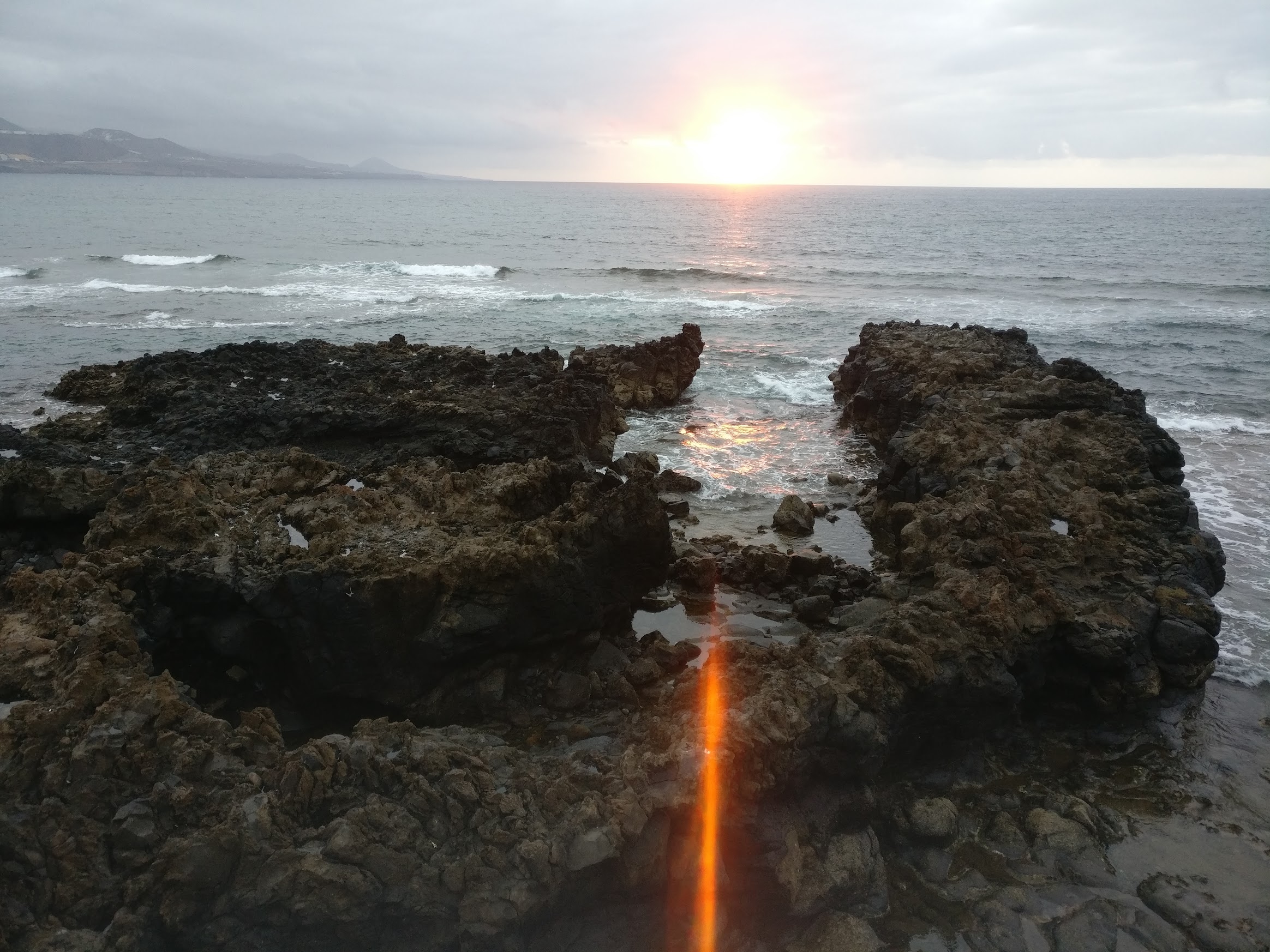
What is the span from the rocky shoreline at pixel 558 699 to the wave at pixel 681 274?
4496 centimetres

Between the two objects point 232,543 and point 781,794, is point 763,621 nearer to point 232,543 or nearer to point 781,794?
point 781,794

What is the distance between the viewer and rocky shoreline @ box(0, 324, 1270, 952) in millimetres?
6691

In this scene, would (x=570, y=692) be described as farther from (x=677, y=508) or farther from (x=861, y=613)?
(x=677, y=508)

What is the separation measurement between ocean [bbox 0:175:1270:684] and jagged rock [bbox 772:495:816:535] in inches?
18.7

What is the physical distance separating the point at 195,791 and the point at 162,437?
12.0 meters

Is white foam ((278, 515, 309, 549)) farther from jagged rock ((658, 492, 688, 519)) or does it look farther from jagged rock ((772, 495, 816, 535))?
jagged rock ((772, 495, 816, 535))

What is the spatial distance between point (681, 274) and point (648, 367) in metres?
36.4

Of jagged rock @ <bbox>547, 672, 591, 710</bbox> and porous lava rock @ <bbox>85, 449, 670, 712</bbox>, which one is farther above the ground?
porous lava rock @ <bbox>85, 449, 670, 712</bbox>

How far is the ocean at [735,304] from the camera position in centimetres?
2153

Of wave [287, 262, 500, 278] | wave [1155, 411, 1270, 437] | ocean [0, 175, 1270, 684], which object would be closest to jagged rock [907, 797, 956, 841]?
ocean [0, 175, 1270, 684]

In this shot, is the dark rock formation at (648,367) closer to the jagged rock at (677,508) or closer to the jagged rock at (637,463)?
the jagged rock at (637,463)

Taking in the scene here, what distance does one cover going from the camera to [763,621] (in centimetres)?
1280

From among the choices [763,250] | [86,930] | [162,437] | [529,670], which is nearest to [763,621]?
[529,670]

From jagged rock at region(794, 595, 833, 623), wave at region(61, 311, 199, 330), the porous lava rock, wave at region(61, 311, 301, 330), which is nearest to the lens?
the porous lava rock
